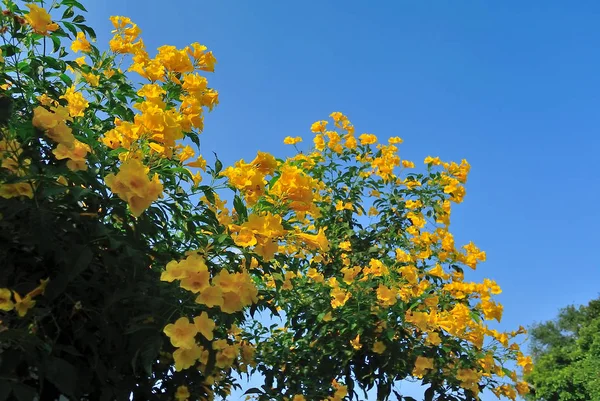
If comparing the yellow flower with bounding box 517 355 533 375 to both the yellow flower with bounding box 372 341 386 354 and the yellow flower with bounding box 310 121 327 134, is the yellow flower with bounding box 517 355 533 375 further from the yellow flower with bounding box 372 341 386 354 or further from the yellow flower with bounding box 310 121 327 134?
the yellow flower with bounding box 310 121 327 134

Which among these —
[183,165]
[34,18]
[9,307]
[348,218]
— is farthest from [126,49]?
[348,218]

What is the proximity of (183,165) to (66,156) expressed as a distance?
58cm

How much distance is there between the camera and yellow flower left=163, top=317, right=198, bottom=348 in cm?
146

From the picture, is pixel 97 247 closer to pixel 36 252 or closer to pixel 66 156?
pixel 36 252

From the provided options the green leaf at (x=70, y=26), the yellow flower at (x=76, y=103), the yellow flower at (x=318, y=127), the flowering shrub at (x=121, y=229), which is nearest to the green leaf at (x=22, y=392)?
the flowering shrub at (x=121, y=229)

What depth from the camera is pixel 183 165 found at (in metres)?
2.09

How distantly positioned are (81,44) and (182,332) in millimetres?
1982

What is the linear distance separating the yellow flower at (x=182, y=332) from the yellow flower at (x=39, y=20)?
4.39ft

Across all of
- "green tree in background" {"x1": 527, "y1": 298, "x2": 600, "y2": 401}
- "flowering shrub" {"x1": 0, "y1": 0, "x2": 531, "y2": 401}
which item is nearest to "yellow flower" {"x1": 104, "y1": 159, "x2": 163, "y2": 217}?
"flowering shrub" {"x1": 0, "y1": 0, "x2": 531, "y2": 401}

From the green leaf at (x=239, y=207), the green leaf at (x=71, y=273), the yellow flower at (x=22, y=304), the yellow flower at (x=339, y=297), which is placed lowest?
the yellow flower at (x=22, y=304)

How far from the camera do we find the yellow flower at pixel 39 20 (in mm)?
2029

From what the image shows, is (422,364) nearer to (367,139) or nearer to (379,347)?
(379,347)

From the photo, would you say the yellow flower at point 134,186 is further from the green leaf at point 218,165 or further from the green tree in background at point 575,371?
the green tree in background at point 575,371

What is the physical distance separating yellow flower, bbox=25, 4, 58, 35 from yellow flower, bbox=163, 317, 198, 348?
4.39 feet
